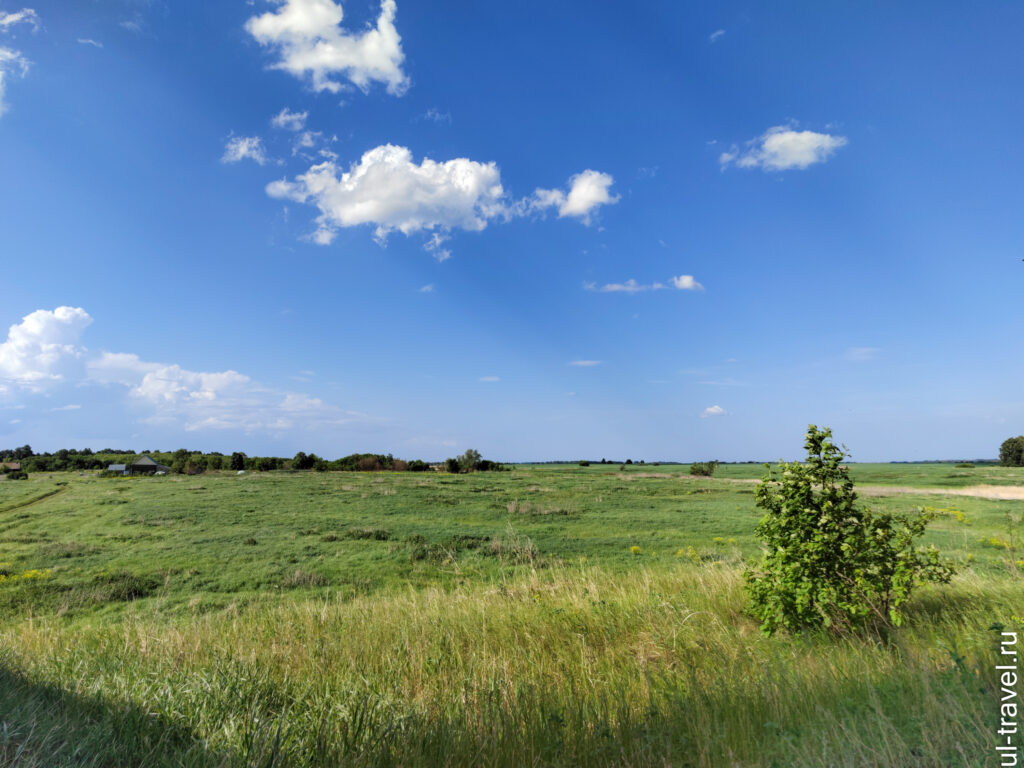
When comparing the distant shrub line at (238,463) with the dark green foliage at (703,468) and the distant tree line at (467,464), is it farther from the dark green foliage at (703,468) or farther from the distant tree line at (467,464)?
the dark green foliage at (703,468)

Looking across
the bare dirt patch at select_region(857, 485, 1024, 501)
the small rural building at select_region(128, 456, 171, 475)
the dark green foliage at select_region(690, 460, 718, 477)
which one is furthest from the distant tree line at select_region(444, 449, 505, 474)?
the bare dirt patch at select_region(857, 485, 1024, 501)

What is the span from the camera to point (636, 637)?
22.8 feet

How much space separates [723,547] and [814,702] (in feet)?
55.8

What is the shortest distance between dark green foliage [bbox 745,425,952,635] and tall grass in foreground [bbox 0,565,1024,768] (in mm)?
366

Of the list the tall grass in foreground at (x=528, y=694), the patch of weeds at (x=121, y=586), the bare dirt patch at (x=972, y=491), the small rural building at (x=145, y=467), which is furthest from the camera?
the small rural building at (x=145, y=467)

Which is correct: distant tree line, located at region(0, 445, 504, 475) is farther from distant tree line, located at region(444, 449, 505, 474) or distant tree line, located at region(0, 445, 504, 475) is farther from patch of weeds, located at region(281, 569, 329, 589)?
patch of weeds, located at region(281, 569, 329, 589)

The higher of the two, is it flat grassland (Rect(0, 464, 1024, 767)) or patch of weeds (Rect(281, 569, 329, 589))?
flat grassland (Rect(0, 464, 1024, 767))

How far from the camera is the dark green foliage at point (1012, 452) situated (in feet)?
322

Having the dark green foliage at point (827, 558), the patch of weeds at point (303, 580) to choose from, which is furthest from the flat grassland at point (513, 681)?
the patch of weeds at point (303, 580)

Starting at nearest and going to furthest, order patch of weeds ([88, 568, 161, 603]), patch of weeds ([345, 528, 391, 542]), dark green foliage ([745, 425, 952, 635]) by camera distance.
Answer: dark green foliage ([745, 425, 952, 635])
patch of weeds ([88, 568, 161, 603])
patch of weeds ([345, 528, 391, 542])

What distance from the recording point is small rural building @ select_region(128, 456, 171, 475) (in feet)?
269

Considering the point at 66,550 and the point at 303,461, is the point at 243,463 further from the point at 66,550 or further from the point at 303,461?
the point at 66,550

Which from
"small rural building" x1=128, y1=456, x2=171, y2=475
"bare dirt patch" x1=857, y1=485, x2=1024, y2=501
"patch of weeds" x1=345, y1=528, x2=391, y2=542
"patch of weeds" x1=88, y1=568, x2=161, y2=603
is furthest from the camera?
"small rural building" x1=128, y1=456, x2=171, y2=475

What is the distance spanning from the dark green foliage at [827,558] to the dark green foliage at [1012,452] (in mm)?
124393
